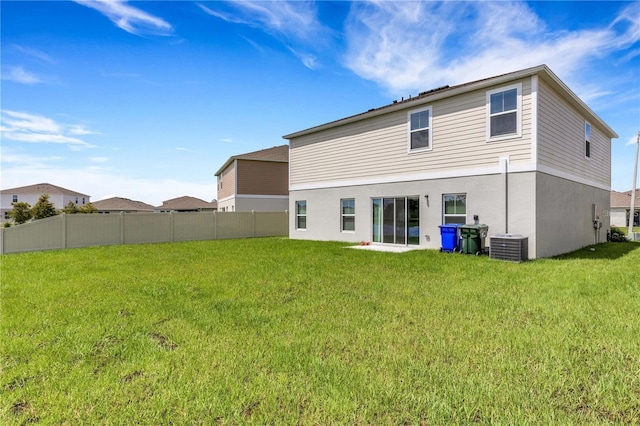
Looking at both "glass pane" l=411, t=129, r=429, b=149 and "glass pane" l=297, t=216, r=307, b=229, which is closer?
"glass pane" l=411, t=129, r=429, b=149

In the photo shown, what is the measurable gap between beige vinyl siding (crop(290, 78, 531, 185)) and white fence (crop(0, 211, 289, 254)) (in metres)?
4.27

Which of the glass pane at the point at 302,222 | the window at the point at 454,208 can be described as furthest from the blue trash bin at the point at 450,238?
the glass pane at the point at 302,222

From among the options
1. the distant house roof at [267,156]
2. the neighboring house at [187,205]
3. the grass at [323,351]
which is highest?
the distant house roof at [267,156]

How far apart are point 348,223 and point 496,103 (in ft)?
25.6

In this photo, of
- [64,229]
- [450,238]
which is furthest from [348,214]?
[64,229]

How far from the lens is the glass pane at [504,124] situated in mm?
10297

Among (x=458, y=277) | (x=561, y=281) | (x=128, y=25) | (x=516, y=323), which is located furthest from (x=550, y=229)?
(x=128, y=25)

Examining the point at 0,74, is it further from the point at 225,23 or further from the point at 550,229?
the point at 550,229

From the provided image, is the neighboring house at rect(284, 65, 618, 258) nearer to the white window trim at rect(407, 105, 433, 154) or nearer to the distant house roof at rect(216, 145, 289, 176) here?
the white window trim at rect(407, 105, 433, 154)

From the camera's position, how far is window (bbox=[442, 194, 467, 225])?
1148 cm

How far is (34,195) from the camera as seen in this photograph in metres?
55.1

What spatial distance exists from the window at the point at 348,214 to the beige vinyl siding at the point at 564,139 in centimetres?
761

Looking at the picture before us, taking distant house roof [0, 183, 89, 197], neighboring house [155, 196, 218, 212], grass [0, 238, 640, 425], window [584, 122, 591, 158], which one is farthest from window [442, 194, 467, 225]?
distant house roof [0, 183, 89, 197]

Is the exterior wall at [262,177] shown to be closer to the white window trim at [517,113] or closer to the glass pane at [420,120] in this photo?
the glass pane at [420,120]
